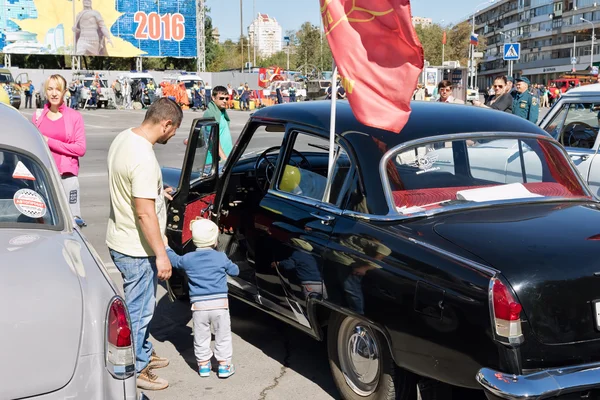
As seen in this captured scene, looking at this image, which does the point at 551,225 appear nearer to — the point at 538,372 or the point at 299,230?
the point at 538,372

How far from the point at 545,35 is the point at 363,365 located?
154m

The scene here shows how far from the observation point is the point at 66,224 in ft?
13.3

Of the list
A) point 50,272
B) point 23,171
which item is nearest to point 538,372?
point 50,272

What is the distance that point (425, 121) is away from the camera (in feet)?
15.9

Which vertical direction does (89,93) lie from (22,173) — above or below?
below

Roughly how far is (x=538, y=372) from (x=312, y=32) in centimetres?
7978

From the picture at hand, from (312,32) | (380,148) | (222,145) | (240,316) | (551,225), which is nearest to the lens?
(551,225)

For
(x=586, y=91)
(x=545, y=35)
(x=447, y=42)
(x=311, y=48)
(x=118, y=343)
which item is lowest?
(x=118, y=343)

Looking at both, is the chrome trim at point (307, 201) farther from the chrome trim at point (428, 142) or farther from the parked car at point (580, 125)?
the parked car at point (580, 125)

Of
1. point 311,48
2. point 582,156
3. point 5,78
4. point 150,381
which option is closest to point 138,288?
point 150,381

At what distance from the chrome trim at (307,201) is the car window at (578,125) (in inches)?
167

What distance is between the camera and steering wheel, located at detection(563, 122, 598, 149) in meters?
8.07

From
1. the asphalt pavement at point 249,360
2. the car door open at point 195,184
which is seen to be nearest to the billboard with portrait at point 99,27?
the asphalt pavement at point 249,360

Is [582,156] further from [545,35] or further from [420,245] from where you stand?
[545,35]
